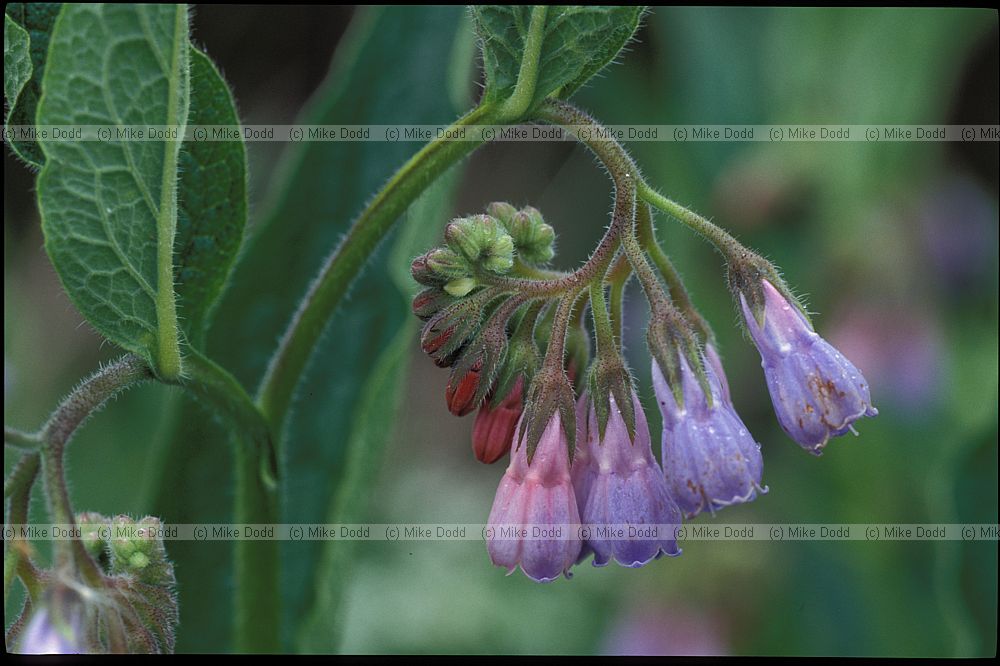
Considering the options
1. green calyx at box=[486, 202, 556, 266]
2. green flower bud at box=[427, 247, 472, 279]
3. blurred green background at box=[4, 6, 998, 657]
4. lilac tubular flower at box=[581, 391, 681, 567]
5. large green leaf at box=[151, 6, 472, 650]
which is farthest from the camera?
blurred green background at box=[4, 6, 998, 657]

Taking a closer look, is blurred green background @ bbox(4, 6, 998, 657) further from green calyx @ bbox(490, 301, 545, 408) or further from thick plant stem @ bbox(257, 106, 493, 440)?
green calyx @ bbox(490, 301, 545, 408)

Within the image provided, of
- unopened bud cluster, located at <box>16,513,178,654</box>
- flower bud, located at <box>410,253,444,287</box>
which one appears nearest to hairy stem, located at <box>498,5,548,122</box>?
flower bud, located at <box>410,253,444,287</box>

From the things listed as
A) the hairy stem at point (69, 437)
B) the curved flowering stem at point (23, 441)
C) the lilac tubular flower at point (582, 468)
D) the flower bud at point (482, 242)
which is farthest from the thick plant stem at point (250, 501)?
the lilac tubular flower at point (582, 468)

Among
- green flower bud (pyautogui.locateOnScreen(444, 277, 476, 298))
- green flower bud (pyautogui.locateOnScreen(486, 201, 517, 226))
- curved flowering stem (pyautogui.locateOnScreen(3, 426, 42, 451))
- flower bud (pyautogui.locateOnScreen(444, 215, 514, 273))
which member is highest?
green flower bud (pyautogui.locateOnScreen(486, 201, 517, 226))

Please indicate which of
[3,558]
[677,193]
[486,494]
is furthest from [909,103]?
[3,558]

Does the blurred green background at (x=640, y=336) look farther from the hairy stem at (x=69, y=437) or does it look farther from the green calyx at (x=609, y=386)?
the green calyx at (x=609, y=386)

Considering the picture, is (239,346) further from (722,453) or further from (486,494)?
(486,494)

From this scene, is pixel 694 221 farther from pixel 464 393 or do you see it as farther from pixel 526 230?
pixel 464 393
